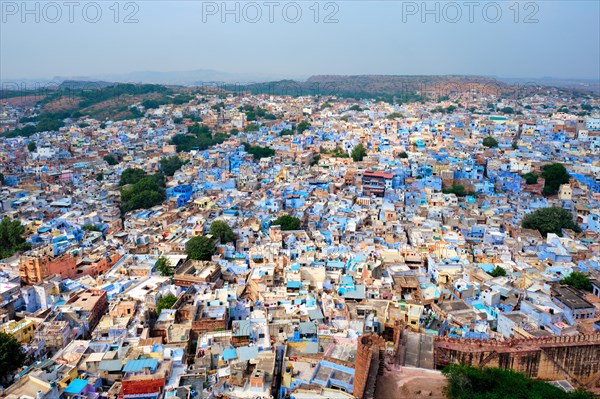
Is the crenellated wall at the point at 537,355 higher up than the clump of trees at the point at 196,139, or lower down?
lower down

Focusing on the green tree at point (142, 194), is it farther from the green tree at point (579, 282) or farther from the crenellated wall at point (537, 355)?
the green tree at point (579, 282)

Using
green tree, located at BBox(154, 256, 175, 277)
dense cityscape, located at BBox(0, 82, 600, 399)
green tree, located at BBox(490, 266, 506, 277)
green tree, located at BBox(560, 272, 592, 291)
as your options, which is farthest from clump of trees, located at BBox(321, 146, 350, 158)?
green tree, located at BBox(560, 272, 592, 291)

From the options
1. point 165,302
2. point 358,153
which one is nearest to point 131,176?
point 358,153

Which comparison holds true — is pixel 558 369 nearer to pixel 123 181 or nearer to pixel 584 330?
pixel 584 330

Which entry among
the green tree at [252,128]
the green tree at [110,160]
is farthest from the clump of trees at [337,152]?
the green tree at [110,160]

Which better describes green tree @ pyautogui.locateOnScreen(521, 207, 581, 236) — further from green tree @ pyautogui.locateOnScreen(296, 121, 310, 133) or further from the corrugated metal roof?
green tree @ pyautogui.locateOnScreen(296, 121, 310, 133)

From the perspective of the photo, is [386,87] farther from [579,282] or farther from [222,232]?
[579,282]

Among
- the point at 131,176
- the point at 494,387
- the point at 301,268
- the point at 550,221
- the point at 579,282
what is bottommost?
the point at 494,387
